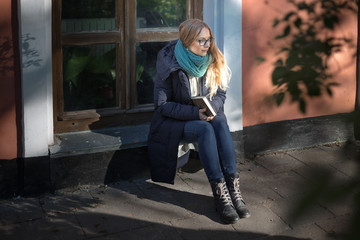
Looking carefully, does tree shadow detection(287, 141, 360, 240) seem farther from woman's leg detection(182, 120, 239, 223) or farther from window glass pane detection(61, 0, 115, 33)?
window glass pane detection(61, 0, 115, 33)

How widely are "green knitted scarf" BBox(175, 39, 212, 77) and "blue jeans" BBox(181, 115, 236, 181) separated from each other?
0.40m

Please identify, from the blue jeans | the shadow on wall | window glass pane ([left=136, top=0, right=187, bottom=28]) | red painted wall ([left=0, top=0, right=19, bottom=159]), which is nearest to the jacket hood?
the blue jeans

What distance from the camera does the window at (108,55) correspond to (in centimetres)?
455

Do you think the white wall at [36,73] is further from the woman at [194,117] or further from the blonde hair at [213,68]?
the blonde hair at [213,68]

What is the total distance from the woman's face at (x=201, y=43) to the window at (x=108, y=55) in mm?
755

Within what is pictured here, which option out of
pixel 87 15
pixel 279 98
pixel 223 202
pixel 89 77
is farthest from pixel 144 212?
pixel 279 98

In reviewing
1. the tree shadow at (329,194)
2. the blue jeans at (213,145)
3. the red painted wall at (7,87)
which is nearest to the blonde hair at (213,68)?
the blue jeans at (213,145)

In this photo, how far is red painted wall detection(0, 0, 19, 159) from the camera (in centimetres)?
400

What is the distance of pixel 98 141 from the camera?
456 cm

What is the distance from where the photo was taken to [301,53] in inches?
43.4

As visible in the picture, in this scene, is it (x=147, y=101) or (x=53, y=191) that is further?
(x=147, y=101)

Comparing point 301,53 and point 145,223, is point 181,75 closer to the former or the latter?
point 145,223

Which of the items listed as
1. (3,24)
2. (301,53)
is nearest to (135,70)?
(3,24)

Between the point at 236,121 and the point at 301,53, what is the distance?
4.01 metres
